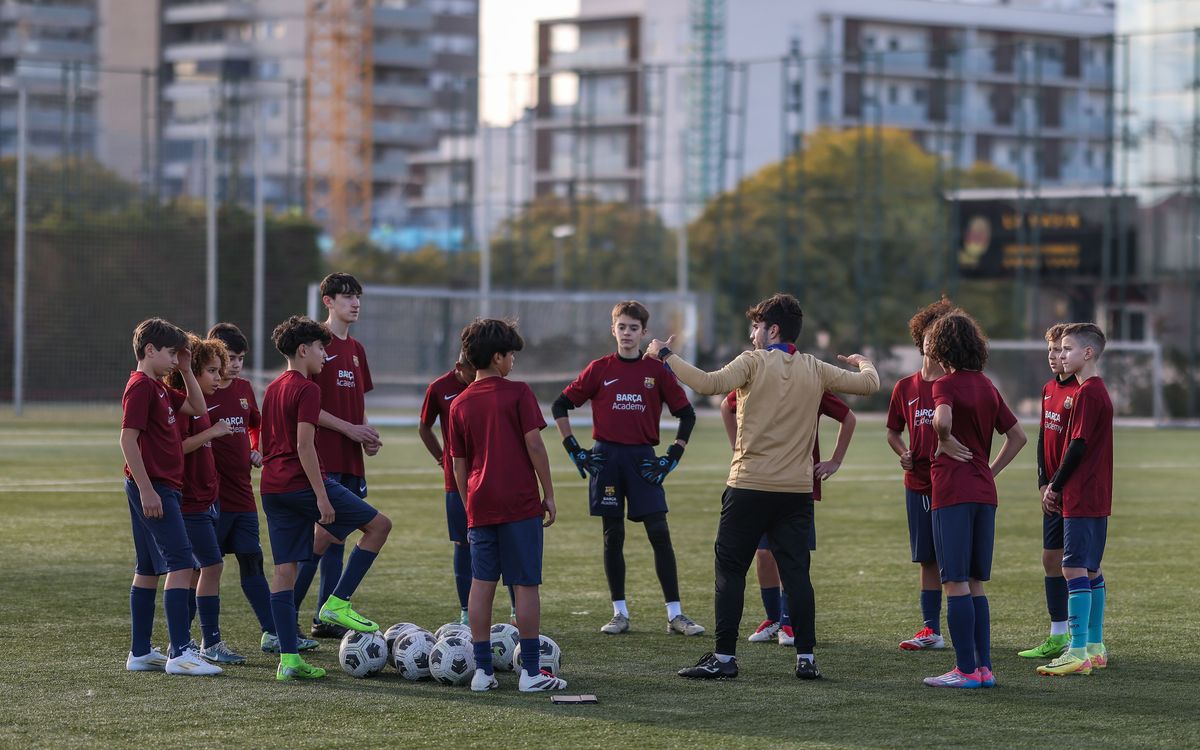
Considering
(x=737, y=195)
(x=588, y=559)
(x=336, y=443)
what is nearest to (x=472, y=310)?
(x=737, y=195)

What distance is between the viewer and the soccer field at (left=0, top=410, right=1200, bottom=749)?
683 centimetres

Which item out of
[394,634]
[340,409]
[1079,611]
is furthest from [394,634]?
[1079,611]

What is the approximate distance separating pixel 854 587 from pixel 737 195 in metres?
38.6

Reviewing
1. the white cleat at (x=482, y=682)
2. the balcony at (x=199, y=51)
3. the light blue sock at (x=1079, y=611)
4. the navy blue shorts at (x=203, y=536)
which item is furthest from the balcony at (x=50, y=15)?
the light blue sock at (x=1079, y=611)

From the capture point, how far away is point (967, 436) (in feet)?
25.7

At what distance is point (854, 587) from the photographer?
11.3 metres

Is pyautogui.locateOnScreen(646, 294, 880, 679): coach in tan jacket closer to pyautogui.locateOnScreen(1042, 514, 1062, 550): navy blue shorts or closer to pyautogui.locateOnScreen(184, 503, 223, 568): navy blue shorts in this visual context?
pyautogui.locateOnScreen(1042, 514, 1062, 550): navy blue shorts

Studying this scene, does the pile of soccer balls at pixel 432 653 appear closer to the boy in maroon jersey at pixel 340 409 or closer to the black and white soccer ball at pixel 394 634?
the black and white soccer ball at pixel 394 634

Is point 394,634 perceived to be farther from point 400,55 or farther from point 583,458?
point 400,55

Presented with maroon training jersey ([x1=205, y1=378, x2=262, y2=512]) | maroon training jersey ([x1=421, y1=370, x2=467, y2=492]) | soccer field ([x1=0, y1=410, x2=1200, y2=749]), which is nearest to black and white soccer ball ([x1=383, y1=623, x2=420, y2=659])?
soccer field ([x1=0, y1=410, x2=1200, y2=749])

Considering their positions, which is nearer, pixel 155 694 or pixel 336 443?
pixel 155 694

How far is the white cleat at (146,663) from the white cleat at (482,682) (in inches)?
64.9

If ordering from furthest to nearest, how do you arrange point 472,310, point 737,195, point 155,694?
1. point 737,195
2. point 472,310
3. point 155,694

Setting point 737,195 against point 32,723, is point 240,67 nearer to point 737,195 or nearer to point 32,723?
point 737,195
